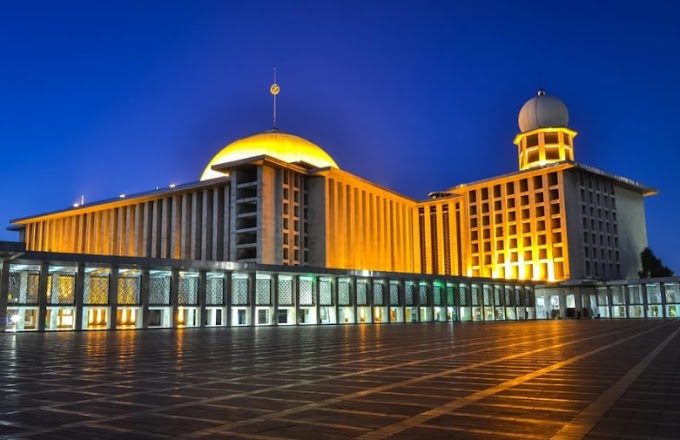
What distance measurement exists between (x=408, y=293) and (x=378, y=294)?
469cm

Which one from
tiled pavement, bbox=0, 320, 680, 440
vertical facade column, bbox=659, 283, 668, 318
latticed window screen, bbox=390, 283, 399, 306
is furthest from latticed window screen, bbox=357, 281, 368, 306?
tiled pavement, bbox=0, 320, 680, 440

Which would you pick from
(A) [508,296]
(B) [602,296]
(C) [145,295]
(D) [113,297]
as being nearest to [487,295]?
(A) [508,296]

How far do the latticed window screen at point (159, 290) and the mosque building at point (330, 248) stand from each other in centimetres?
11

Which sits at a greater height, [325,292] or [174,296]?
[325,292]

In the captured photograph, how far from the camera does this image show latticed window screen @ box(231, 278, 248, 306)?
50531 mm

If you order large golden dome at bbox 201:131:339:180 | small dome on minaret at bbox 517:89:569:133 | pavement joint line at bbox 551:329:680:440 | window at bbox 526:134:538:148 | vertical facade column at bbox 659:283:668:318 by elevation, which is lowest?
pavement joint line at bbox 551:329:680:440

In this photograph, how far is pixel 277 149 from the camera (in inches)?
3265

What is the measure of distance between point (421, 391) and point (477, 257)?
298 feet

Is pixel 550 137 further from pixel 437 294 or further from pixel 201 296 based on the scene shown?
pixel 201 296

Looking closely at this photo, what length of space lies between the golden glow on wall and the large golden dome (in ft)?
111

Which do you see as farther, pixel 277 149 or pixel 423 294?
pixel 277 149

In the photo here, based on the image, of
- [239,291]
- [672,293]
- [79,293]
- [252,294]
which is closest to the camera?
[79,293]

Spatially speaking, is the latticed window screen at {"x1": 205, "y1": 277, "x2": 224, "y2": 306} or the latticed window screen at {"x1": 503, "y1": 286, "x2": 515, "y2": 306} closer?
the latticed window screen at {"x1": 205, "y1": 277, "x2": 224, "y2": 306}

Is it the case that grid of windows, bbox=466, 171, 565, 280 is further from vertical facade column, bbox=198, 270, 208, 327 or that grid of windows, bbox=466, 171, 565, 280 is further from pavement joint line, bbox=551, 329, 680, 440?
pavement joint line, bbox=551, 329, 680, 440
